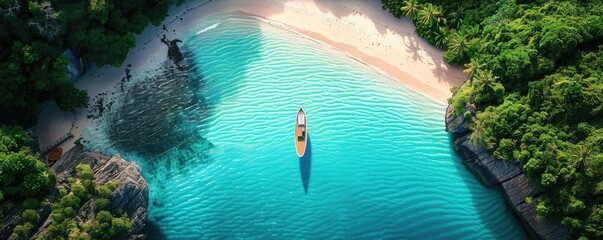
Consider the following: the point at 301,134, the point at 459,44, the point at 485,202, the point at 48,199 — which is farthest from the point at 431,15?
the point at 48,199

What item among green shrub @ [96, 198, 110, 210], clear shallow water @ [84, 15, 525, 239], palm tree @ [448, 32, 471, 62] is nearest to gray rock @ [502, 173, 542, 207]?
clear shallow water @ [84, 15, 525, 239]

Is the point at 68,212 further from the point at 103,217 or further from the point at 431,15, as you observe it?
the point at 431,15

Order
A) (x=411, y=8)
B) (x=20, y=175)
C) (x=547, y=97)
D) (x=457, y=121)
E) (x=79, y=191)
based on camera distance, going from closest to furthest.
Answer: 1. (x=20, y=175)
2. (x=79, y=191)
3. (x=547, y=97)
4. (x=457, y=121)
5. (x=411, y=8)

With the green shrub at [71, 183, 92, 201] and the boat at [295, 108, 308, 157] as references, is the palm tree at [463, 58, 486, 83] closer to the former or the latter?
the boat at [295, 108, 308, 157]

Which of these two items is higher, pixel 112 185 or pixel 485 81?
pixel 485 81

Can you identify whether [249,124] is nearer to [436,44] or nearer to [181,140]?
[181,140]

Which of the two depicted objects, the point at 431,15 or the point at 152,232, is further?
the point at 431,15
